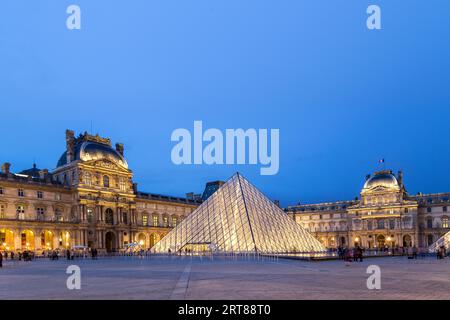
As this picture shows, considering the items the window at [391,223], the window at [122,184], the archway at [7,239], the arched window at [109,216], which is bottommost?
the window at [391,223]

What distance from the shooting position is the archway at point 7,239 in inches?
1895

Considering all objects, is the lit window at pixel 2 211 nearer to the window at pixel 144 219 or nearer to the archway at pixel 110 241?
the archway at pixel 110 241

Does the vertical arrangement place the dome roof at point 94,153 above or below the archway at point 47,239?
above

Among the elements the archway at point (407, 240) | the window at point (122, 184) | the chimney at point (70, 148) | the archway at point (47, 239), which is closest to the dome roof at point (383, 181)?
the archway at point (407, 240)

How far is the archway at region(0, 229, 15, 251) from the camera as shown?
48125 millimetres

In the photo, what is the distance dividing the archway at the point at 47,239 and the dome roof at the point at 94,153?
903cm

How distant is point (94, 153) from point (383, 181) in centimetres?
4650

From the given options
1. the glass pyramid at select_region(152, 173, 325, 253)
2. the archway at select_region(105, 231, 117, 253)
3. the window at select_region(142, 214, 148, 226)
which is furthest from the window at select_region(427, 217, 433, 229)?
the archway at select_region(105, 231, 117, 253)

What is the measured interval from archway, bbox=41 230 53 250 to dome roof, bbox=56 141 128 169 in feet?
29.6

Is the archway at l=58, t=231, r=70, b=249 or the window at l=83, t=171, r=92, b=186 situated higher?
the window at l=83, t=171, r=92, b=186

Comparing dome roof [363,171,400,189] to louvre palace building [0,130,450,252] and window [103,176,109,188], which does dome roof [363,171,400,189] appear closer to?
louvre palace building [0,130,450,252]

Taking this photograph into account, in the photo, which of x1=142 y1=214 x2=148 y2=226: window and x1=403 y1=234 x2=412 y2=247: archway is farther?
x1=403 y1=234 x2=412 y2=247: archway
